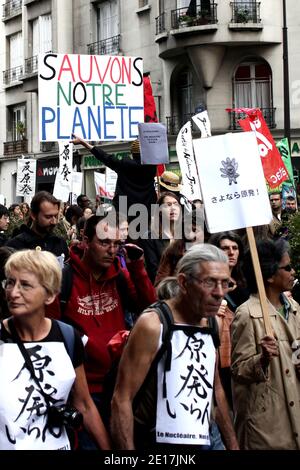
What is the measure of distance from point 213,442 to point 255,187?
66.4 inches

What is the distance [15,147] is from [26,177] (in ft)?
53.8

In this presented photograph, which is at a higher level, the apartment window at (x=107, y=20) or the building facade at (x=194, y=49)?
the apartment window at (x=107, y=20)

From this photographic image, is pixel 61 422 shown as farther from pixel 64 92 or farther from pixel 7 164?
pixel 7 164

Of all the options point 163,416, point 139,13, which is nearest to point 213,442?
point 163,416

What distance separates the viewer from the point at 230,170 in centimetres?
526

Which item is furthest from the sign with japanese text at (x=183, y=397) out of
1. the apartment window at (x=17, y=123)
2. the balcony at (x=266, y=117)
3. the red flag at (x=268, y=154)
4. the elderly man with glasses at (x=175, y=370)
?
the apartment window at (x=17, y=123)

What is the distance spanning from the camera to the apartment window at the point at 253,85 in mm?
26594

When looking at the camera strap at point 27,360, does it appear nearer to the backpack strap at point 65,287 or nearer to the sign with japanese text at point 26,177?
the backpack strap at point 65,287

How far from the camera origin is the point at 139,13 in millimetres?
29062

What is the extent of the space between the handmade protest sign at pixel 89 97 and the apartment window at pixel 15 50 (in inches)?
1045

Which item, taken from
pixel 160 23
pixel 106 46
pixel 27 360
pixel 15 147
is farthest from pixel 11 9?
pixel 27 360

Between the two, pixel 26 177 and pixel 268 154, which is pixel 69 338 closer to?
pixel 268 154

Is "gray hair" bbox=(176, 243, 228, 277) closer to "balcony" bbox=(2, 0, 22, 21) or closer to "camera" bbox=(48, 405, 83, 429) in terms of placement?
"camera" bbox=(48, 405, 83, 429)

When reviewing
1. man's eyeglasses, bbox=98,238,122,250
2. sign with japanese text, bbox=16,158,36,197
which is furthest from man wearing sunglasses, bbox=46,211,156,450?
sign with japanese text, bbox=16,158,36,197
